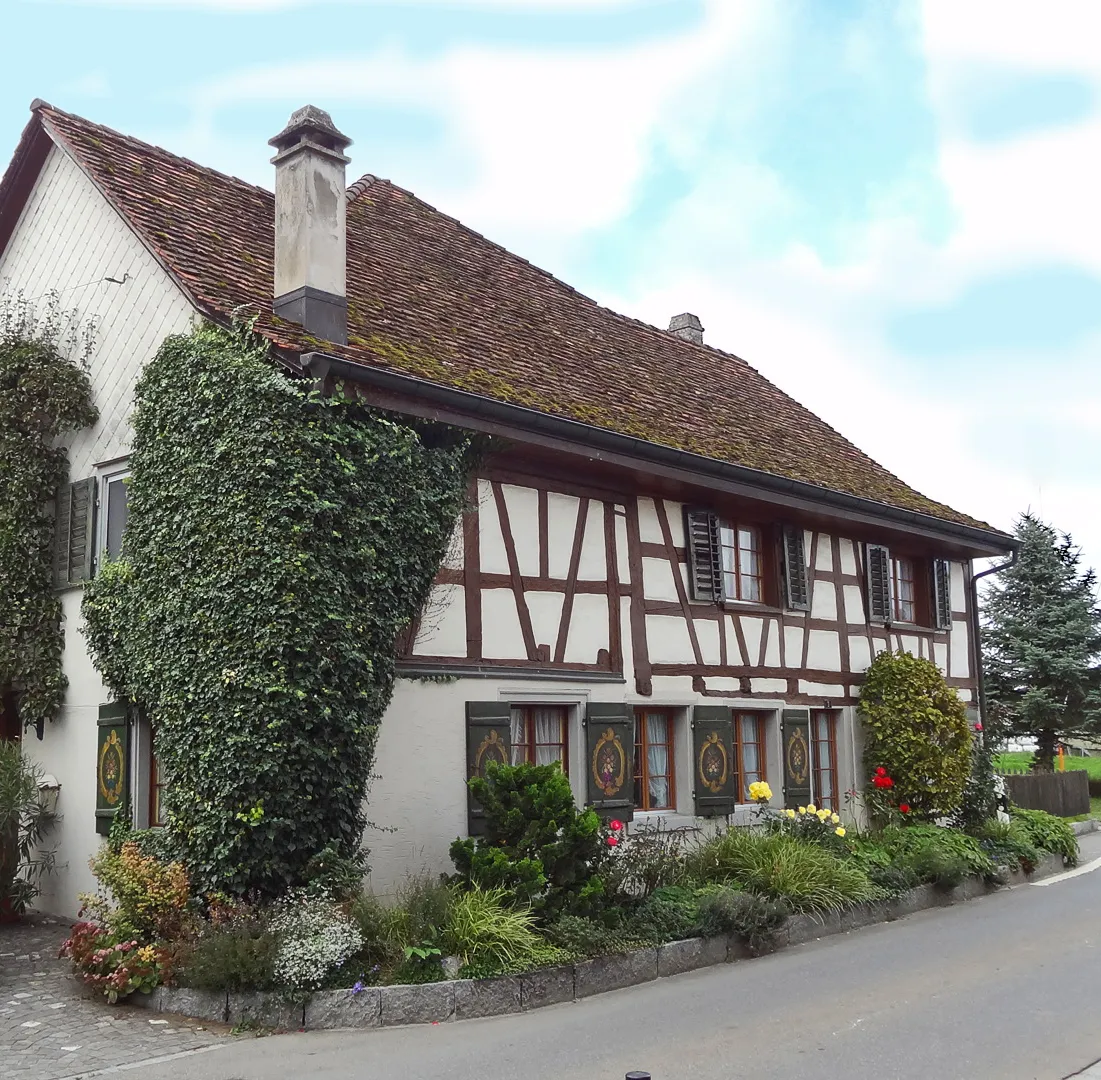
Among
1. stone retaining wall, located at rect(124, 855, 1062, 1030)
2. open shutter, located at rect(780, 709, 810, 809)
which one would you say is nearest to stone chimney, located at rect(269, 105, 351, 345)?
stone retaining wall, located at rect(124, 855, 1062, 1030)

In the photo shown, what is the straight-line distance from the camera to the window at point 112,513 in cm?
1098

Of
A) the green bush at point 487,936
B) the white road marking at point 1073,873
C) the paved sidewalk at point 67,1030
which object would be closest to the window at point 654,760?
the green bush at point 487,936

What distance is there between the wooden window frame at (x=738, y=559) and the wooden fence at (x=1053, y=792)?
1042 centimetres

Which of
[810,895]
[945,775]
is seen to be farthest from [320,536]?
[945,775]

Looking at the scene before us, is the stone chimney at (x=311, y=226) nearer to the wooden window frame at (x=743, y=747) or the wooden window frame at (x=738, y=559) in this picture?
the wooden window frame at (x=738, y=559)

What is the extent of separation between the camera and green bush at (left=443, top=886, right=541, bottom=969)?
825cm

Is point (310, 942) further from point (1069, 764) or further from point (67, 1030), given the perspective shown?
point (1069, 764)

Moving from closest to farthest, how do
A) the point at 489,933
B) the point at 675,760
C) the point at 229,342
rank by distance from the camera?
1. the point at 489,933
2. the point at 229,342
3. the point at 675,760

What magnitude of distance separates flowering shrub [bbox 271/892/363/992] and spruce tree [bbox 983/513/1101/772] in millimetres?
21028

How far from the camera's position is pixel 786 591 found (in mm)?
14484

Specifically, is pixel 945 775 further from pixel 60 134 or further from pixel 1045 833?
pixel 60 134

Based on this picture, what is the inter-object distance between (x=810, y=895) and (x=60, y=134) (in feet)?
32.4

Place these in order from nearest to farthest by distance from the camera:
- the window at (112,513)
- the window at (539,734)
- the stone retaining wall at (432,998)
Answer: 1. the stone retaining wall at (432,998)
2. the window at (112,513)
3. the window at (539,734)

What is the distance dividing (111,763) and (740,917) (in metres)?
5.36
